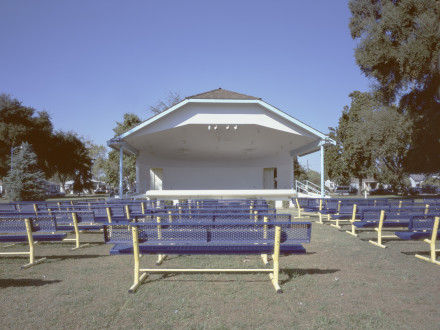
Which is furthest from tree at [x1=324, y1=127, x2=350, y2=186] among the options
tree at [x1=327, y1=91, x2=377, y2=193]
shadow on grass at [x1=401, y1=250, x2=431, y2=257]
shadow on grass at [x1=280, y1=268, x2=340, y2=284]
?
shadow on grass at [x1=280, y1=268, x2=340, y2=284]

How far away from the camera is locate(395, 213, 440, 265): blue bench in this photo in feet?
19.1

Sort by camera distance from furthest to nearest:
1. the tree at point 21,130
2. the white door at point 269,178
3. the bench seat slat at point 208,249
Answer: the tree at point 21,130 → the white door at point 269,178 → the bench seat slat at point 208,249

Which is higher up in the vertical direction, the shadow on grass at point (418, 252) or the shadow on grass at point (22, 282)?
the shadow on grass at point (418, 252)

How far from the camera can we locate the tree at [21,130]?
1437 inches

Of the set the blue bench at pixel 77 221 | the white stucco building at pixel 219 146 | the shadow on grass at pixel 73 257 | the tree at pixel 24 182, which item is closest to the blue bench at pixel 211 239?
the shadow on grass at pixel 73 257

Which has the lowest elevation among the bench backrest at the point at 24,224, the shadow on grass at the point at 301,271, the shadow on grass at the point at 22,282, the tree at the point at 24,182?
the shadow on grass at the point at 22,282

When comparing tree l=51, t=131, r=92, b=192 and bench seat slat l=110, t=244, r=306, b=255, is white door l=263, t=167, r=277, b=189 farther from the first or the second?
tree l=51, t=131, r=92, b=192

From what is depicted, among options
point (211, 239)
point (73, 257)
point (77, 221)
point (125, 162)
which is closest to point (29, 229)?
point (73, 257)

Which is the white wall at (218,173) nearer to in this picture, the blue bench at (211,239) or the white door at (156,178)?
the white door at (156,178)

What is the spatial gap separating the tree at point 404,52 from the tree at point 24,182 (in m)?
24.8

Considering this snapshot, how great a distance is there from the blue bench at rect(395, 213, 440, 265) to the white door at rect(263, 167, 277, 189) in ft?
64.9

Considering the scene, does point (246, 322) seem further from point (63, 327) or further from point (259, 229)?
point (63, 327)

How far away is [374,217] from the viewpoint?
768 centimetres

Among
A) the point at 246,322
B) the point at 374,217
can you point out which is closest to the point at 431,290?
the point at 246,322
